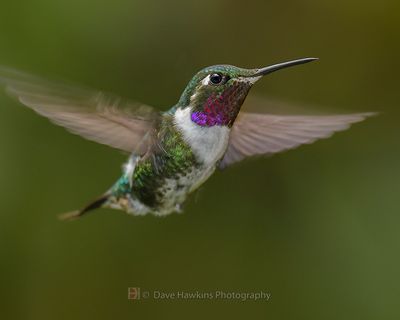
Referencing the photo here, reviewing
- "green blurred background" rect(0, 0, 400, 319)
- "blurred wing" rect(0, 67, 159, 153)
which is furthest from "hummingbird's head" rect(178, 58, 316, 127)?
"green blurred background" rect(0, 0, 400, 319)

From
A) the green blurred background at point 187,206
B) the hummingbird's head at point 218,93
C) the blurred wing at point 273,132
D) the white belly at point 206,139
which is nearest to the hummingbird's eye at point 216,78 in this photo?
the hummingbird's head at point 218,93

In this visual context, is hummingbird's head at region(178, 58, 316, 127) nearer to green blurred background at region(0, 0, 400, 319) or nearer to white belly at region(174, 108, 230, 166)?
white belly at region(174, 108, 230, 166)

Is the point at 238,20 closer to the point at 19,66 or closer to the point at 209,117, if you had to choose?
the point at 19,66

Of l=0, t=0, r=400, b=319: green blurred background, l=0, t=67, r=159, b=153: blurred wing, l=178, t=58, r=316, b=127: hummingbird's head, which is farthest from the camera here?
l=0, t=0, r=400, b=319: green blurred background

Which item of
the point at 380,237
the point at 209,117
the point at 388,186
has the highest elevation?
the point at 209,117

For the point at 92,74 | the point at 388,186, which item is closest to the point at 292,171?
the point at 388,186

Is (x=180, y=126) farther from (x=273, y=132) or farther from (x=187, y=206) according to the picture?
(x=187, y=206)

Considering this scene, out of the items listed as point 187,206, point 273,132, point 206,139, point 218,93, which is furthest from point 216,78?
point 187,206
